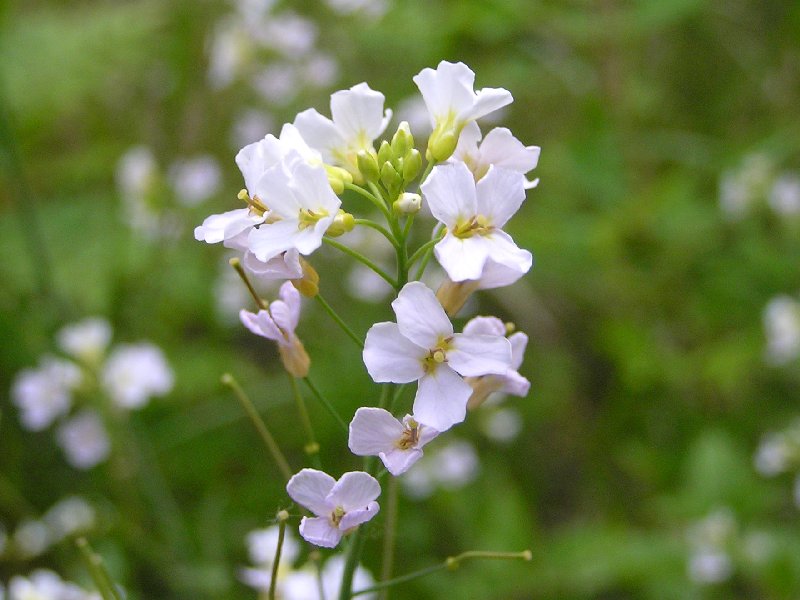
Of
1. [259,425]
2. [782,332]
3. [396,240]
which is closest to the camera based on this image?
[396,240]

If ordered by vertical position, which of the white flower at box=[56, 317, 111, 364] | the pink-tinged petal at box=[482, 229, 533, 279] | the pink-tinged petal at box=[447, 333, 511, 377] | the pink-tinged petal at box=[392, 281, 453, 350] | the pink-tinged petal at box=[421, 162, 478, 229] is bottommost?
the pink-tinged petal at box=[447, 333, 511, 377]

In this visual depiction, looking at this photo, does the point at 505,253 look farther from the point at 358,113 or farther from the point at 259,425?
the point at 259,425

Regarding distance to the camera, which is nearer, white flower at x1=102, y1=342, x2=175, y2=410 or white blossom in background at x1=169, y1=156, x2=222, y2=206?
white flower at x1=102, y1=342, x2=175, y2=410

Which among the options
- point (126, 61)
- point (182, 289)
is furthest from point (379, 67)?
point (182, 289)

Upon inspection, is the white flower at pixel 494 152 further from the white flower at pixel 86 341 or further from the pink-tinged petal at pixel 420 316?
the white flower at pixel 86 341

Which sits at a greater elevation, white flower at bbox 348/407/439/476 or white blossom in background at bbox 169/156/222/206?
white blossom in background at bbox 169/156/222/206

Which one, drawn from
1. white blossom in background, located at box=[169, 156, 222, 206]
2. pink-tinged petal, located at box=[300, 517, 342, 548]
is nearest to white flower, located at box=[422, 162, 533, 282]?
pink-tinged petal, located at box=[300, 517, 342, 548]

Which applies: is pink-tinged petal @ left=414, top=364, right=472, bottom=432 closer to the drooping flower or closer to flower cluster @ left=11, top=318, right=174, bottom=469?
the drooping flower

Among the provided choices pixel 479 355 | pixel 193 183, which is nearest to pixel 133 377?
pixel 193 183
